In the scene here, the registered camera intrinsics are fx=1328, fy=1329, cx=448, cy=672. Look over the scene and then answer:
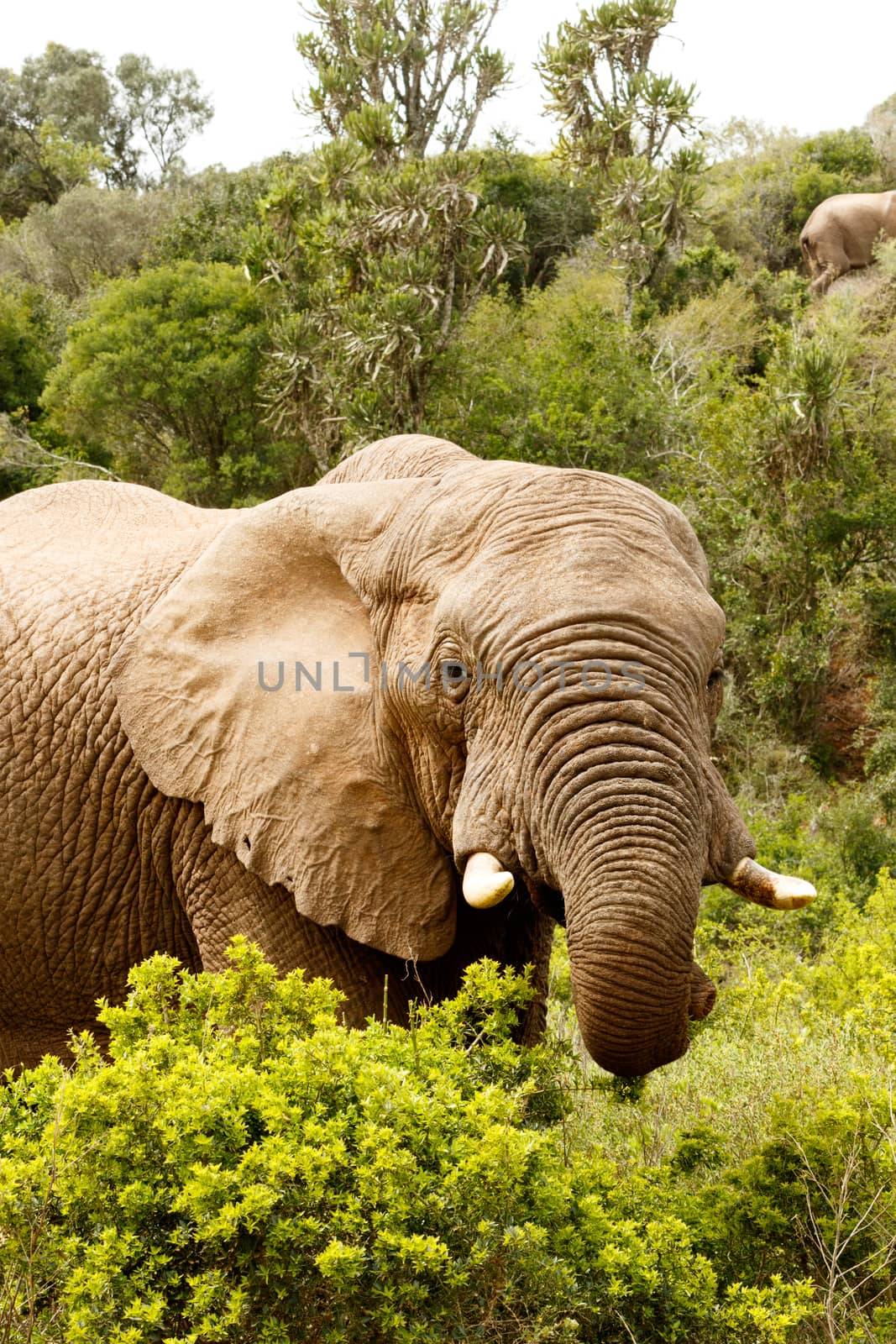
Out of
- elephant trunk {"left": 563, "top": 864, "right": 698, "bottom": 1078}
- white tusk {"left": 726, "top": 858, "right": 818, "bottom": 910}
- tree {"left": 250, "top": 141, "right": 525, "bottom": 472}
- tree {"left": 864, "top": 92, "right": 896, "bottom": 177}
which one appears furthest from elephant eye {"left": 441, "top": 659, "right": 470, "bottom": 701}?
tree {"left": 864, "top": 92, "right": 896, "bottom": 177}

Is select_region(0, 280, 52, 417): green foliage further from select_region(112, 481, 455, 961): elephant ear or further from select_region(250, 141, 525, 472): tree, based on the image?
select_region(112, 481, 455, 961): elephant ear

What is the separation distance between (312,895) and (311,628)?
2.70 ft

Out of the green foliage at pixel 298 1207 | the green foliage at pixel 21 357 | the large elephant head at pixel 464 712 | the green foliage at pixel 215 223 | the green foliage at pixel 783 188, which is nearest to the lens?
the green foliage at pixel 298 1207

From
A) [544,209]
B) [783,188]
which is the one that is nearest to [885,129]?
[783,188]

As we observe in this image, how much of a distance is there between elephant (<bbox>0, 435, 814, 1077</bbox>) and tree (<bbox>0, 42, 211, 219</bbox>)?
45515 mm

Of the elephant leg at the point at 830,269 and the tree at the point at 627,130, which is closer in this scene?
the tree at the point at 627,130

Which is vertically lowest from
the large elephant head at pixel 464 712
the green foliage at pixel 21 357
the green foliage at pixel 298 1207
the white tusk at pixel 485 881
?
the green foliage at pixel 21 357

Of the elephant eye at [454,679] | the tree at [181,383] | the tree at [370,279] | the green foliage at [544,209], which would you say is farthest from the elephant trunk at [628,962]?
the green foliage at [544,209]

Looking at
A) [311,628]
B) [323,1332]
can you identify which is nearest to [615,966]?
[323,1332]

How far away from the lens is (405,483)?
4.05 m

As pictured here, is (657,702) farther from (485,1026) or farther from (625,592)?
(485,1026)

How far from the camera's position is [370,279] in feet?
55.4

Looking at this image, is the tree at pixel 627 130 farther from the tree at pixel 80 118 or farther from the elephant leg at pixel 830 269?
the tree at pixel 80 118

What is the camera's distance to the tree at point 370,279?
16312 mm
